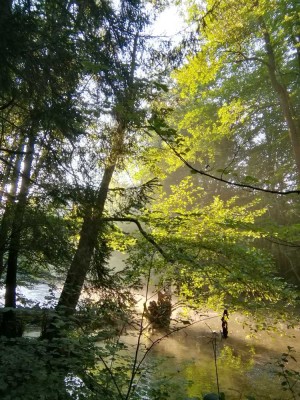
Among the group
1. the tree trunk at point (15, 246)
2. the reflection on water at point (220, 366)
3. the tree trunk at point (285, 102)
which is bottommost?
the reflection on water at point (220, 366)

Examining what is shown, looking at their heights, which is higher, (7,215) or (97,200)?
(97,200)

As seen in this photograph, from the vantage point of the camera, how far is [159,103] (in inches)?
275

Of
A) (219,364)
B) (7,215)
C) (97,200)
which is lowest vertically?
(219,364)

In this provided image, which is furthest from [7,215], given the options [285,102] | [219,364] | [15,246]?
[285,102]

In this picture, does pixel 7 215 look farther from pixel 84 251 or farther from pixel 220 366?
pixel 220 366

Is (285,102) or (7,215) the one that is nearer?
(7,215)

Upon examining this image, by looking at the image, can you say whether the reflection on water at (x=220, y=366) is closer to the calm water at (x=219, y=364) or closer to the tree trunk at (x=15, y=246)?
the calm water at (x=219, y=364)

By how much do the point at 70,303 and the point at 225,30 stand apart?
7.51 meters

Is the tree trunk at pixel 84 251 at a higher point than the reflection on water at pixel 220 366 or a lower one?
higher

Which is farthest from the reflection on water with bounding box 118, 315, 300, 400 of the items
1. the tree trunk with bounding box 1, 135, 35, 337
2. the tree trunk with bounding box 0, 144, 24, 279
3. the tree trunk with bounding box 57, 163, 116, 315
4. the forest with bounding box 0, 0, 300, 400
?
the tree trunk with bounding box 0, 144, 24, 279

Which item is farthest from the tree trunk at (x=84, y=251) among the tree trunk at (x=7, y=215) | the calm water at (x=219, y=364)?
the tree trunk at (x=7, y=215)

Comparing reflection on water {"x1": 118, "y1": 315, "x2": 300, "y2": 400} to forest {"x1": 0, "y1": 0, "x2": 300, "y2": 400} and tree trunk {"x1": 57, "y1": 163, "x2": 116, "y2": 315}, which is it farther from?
tree trunk {"x1": 57, "y1": 163, "x2": 116, "y2": 315}

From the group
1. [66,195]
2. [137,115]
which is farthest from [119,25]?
[66,195]

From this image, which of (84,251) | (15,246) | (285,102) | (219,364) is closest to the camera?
(15,246)
